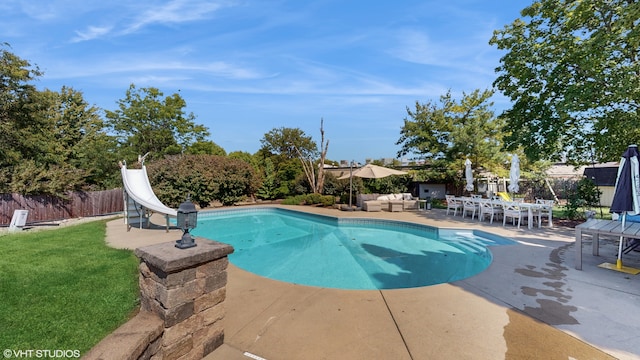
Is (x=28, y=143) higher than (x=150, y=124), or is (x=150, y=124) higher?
(x=150, y=124)

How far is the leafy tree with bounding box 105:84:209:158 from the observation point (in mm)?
22141

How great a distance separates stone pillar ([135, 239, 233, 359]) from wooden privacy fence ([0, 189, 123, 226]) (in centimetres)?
1229

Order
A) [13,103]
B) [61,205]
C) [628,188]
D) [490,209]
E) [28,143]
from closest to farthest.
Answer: [628,188] → [490,209] → [61,205] → [13,103] → [28,143]

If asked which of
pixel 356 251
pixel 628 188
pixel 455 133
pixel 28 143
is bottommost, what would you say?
pixel 356 251

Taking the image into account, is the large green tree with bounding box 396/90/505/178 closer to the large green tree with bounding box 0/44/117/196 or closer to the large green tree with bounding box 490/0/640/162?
the large green tree with bounding box 490/0/640/162

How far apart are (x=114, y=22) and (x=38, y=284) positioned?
7204 mm

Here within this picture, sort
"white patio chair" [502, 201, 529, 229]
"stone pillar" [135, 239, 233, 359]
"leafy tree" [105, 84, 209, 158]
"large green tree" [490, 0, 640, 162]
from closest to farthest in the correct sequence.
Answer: "stone pillar" [135, 239, 233, 359] → "large green tree" [490, 0, 640, 162] → "white patio chair" [502, 201, 529, 229] → "leafy tree" [105, 84, 209, 158]

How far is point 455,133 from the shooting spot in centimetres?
1350

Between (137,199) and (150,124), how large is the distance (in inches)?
723

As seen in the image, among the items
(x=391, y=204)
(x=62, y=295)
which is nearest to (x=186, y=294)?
(x=62, y=295)

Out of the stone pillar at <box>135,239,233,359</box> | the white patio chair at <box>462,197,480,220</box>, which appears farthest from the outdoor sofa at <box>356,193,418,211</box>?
the stone pillar at <box>135,239,233,359</box>

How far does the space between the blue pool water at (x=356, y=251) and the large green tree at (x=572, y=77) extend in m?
4.39

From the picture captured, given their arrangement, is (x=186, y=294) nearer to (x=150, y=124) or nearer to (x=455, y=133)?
(x=455, y=133)

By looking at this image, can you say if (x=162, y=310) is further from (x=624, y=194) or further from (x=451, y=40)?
(x=451, y=40)
